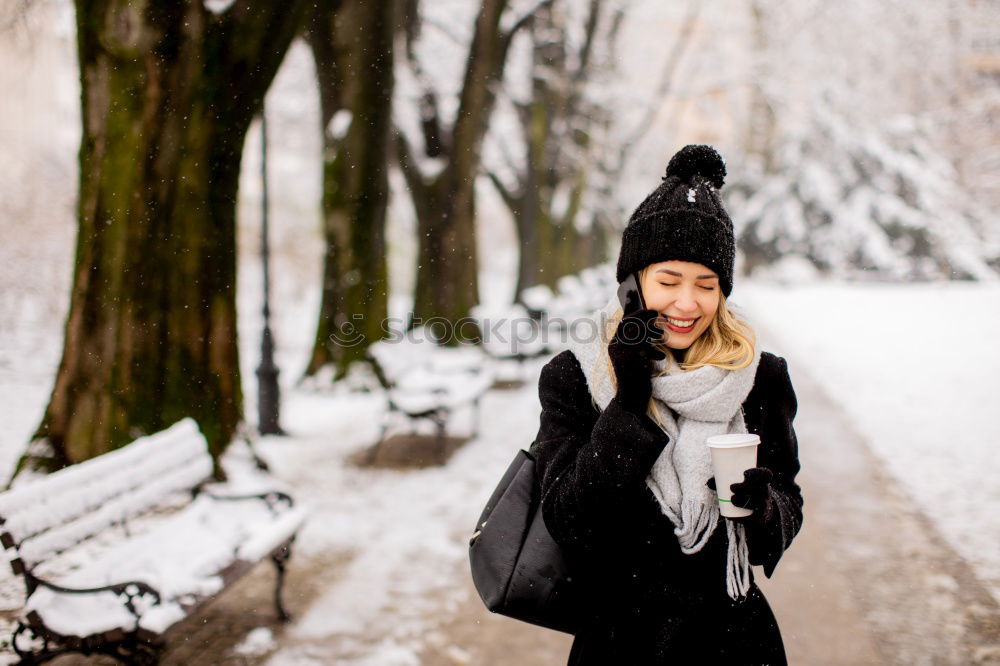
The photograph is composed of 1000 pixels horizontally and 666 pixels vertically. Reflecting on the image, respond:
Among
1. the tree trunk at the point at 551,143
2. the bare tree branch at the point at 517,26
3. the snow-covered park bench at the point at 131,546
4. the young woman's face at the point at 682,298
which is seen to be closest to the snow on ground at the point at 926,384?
the young woman's face at the point at 682,298

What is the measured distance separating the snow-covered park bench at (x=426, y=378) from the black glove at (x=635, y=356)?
20.4ft

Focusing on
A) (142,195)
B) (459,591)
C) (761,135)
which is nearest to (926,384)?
(459,591)

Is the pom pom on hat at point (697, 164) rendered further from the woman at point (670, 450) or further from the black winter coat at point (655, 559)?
the black winter coat at point (655, 559)

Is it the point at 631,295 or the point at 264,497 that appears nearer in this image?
the point at 631,295

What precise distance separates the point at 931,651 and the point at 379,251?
8.91 m

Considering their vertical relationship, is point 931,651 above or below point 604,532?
below

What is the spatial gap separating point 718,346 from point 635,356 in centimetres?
30

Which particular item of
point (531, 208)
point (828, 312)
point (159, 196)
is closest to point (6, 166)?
point (531, 208)

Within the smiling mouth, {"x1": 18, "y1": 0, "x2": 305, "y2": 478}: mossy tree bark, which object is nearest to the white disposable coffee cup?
the smiling mouth

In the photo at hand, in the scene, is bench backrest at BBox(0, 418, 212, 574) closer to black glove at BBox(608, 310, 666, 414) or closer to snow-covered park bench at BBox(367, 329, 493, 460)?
black glove at BBox(608, 310, 666, 414)

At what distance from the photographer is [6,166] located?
48.8ft

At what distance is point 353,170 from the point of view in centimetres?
1096

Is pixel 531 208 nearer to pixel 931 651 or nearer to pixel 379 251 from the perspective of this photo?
pixel 379 251

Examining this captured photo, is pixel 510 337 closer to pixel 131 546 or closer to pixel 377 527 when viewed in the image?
pixel 377 527
